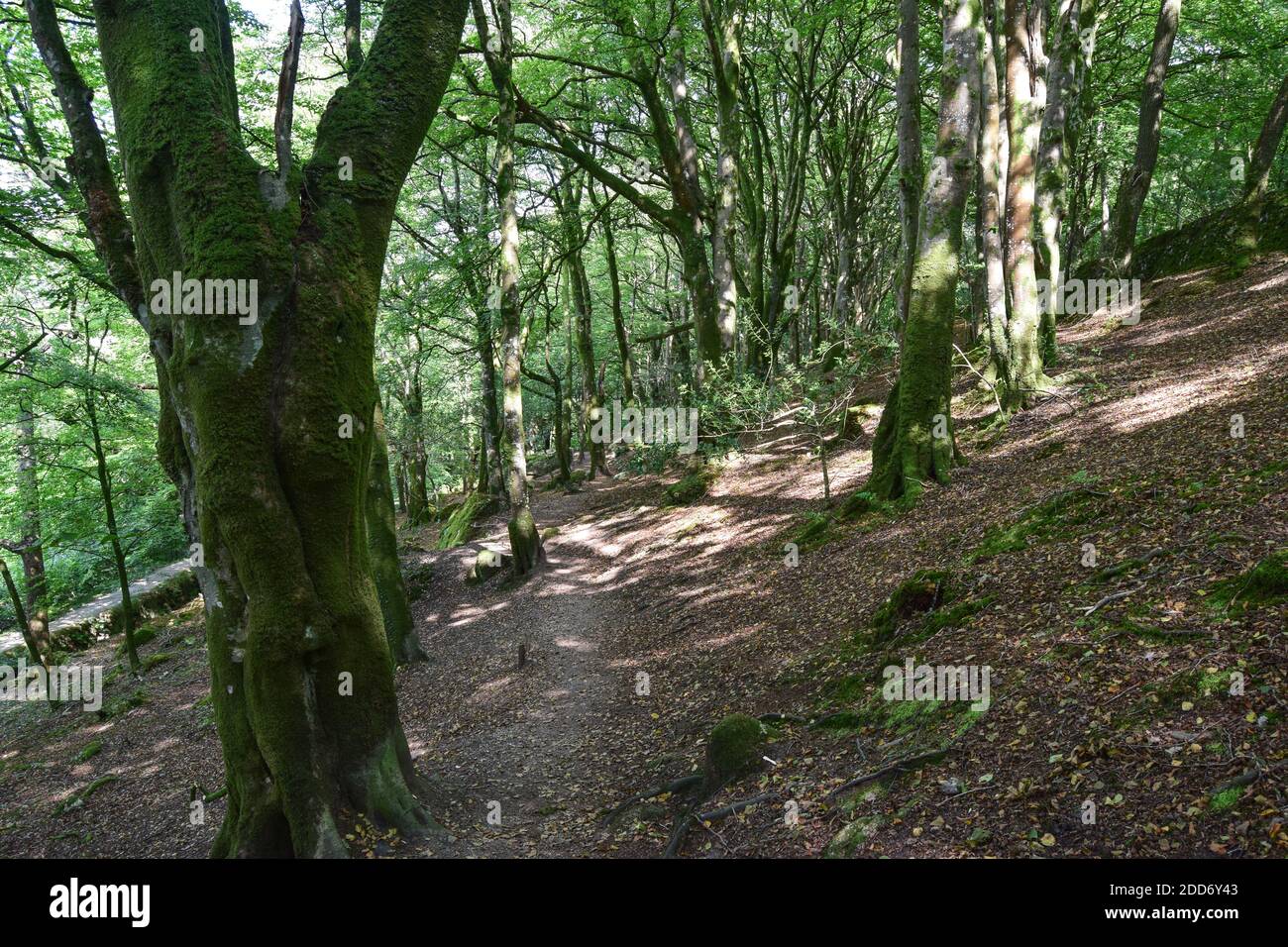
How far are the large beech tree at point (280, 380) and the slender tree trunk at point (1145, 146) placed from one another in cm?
1579

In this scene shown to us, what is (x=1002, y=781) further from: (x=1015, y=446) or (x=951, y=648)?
(x=1015, y=446)

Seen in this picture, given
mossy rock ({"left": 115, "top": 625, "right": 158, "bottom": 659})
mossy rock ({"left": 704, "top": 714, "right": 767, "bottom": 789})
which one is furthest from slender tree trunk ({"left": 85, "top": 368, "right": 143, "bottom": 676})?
mossy rock ({"left": 704, "top": 714, "right": 767, "bottom": 789})

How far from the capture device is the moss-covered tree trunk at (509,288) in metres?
12.4

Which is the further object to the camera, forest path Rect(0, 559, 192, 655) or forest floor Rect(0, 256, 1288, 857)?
forest path Rect(0, 559, 192, 655)

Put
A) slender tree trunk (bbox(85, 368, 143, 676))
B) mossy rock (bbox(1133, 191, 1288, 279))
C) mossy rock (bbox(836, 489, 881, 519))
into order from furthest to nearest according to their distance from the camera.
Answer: mossy rock (bbox(1133, 191, 1288, 279)) < slender tree trunk (bbox(85, 368, 143, 676)) < mossy rock (bbox(836, 489, 881, 519))

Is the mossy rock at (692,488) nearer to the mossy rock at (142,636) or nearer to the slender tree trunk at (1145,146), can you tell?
the slender tree trunk at (1145,146)

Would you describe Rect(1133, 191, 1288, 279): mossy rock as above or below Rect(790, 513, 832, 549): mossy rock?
above

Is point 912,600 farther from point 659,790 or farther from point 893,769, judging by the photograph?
point 659,790

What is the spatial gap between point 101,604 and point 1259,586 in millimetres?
23662

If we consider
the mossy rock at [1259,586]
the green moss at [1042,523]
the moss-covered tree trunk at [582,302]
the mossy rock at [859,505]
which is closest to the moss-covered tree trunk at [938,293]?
the mossy rock at [859,505]

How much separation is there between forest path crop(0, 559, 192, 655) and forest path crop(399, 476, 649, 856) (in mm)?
9819

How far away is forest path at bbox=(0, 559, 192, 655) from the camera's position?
17.4 meters

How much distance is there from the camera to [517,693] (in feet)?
29.6

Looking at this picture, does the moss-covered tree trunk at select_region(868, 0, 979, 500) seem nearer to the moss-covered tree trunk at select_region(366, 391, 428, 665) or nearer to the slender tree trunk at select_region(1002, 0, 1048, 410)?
the slender tree trunk at select_region(1002, 0, 1048, 410)
